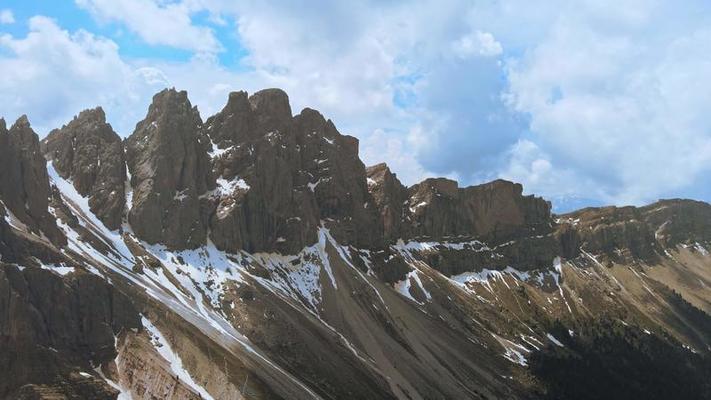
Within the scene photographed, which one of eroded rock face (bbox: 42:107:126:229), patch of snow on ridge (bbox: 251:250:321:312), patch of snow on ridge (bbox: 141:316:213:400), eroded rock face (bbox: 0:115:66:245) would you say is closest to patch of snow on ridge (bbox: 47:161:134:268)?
eroded rock face (bbox: 42:107:126:229)

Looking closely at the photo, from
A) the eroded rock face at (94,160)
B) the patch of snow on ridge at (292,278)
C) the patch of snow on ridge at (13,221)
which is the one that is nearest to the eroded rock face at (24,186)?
the patch of snow on ridge at (13,221)

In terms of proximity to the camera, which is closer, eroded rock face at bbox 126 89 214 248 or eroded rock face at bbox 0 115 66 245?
eroded rock face at bbox 0 115 66 245

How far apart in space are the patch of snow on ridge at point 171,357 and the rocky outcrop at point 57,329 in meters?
3.31

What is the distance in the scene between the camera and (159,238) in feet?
564

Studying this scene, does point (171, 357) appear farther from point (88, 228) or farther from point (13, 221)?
point (88, 228)

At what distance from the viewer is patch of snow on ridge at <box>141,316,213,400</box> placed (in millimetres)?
117213

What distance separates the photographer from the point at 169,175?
601 feet

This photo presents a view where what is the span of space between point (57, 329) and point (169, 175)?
77373 mm

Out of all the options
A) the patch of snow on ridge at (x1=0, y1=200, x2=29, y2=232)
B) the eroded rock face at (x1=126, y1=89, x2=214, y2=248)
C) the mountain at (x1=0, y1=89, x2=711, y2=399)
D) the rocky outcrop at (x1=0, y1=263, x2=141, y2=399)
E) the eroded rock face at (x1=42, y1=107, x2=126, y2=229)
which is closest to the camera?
the rocky outcrop at (x1=0, y1=263, x2=141, y2=399)

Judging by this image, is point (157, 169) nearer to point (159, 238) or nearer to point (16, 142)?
point (159, 238)

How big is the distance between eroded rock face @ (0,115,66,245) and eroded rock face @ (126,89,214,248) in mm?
30792

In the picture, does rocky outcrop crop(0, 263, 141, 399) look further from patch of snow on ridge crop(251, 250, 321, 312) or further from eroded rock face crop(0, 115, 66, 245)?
patch of snow on ridge crop(251, 250, 321, 312)

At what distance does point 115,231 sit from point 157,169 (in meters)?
21.7

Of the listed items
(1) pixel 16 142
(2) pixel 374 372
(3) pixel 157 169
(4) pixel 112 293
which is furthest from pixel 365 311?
(1) pixel 16 142
